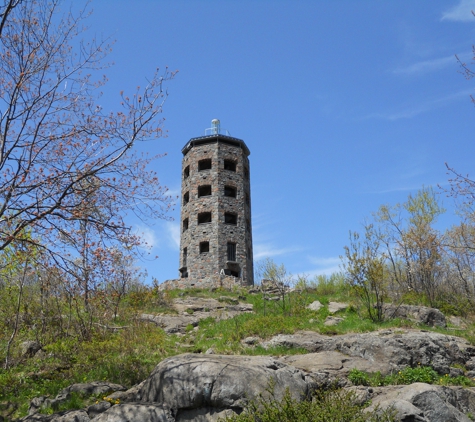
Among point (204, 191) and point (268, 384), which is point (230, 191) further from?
point (268, 384)

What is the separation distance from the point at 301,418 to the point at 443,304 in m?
15.9

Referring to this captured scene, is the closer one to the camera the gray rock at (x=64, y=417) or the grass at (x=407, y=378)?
the gray rock at (x=64, y=417)

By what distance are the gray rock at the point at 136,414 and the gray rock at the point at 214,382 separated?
0.21 m

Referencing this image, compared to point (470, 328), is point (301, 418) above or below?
below

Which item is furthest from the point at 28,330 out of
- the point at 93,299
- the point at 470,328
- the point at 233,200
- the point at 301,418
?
the point at 233,200

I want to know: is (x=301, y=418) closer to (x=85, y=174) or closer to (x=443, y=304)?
(x=85, y=174)

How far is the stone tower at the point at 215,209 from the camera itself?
31.5 metres

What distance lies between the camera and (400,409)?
7.34 metres

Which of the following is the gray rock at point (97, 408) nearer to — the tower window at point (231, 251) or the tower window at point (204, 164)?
the tower window at point (231, 251)

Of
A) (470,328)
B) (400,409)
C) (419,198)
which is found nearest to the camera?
(400,409)

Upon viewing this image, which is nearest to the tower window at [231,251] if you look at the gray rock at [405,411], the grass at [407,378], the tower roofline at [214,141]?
the tower roofline at [214,141]

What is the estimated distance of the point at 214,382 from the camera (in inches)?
301

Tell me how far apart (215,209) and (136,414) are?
83.1ft

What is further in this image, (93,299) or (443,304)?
(443,304)
